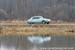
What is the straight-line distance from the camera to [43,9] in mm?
50875

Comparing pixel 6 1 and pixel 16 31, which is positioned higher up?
pixel 6 1

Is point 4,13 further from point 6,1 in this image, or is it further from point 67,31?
point 67,31

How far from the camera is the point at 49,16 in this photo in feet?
161

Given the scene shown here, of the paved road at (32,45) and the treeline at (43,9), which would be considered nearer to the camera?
the paved road at (32,45)

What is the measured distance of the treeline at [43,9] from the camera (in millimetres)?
48594

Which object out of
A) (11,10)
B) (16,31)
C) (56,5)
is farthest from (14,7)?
(16,31)

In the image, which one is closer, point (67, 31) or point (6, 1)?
point (67, 31)

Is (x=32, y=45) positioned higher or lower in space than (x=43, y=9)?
lower

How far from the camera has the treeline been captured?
48.6 meters

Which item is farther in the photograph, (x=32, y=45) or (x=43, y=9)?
(x=43, y=9)

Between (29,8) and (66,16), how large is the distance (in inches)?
280

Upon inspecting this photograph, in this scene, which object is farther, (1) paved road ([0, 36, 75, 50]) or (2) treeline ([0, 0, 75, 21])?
(2) treeline ([0, 0, 75, 21])

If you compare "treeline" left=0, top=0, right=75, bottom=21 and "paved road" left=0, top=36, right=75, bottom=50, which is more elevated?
"treeline" left=0, top=0, right=75, bottom=21

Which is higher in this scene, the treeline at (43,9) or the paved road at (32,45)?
the treeline at (43,9)
